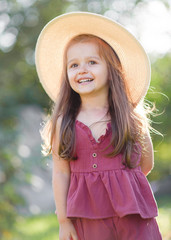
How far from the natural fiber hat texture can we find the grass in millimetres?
3438

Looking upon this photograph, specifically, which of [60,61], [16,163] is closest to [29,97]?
[16,163]

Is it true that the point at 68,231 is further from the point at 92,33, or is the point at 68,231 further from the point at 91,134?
the point at 92,33

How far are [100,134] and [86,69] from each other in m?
0.39

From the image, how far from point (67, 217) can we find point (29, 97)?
800 cm

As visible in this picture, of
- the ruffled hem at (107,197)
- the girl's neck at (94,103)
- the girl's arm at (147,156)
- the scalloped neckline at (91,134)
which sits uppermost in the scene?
the girl's neck at (94,103)

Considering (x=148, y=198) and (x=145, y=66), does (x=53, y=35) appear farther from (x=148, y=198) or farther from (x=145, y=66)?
(x=148, y=198)

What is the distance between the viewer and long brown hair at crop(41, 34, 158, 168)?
7.57 ft

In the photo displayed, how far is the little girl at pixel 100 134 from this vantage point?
2.23m

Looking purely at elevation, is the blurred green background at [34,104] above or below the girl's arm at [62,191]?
above

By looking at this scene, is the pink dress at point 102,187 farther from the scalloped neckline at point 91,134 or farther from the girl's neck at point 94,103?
the girl's neck at point 94,103

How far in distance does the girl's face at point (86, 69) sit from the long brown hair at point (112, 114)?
0.04 metres

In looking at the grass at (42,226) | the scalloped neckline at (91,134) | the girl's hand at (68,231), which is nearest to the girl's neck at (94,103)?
the scalloped neckline at (91,134)

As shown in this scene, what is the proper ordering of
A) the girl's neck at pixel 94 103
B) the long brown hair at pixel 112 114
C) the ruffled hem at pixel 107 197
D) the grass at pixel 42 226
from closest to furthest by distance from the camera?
the ruffled hem at pixel 107 197
the long brown hair at pixel 112 114
the girl's neck at pixel 94 103
the grass at pixel 42 226

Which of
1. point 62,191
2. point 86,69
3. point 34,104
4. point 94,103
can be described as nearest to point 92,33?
point 86,69
